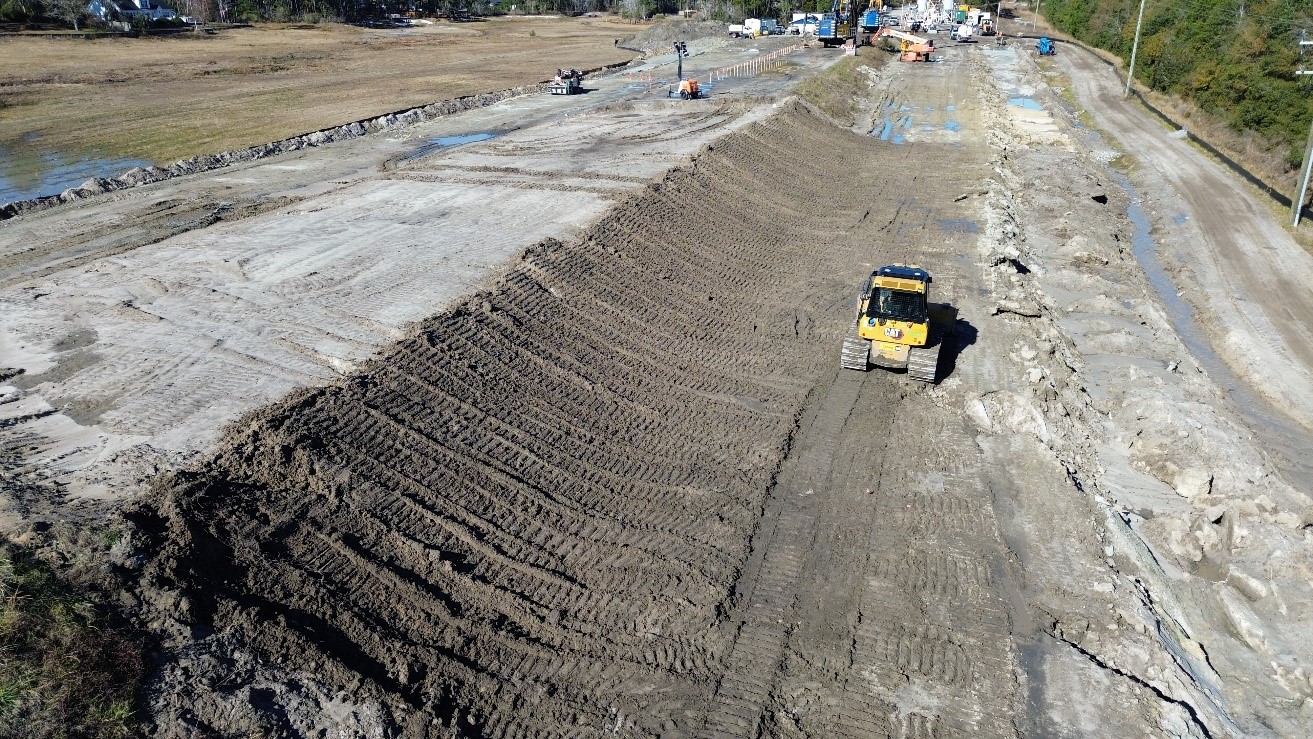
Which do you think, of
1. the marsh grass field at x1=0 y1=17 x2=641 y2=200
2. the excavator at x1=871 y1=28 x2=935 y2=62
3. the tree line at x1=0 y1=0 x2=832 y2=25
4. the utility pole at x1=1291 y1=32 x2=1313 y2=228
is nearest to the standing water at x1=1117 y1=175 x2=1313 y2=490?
the utility pole at x1=1291 y1=32 x2=1313 y2=228

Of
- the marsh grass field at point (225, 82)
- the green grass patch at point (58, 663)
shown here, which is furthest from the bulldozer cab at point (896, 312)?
the marsh grass field at point (225, 82)

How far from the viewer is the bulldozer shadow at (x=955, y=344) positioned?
17.4 m

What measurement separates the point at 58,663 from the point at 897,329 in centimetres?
1388

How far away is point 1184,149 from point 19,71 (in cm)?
6559

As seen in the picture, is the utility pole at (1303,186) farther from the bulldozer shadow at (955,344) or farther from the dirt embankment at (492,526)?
the dirt embankment at (492,526)

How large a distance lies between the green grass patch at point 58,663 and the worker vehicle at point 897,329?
1312 cm

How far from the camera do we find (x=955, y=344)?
18.4 meters

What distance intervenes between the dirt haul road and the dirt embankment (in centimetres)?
5

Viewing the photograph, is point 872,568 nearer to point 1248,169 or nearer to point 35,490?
point 35,490


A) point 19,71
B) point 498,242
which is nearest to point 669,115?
point 498,242

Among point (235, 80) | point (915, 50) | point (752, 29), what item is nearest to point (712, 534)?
point (235, 80)

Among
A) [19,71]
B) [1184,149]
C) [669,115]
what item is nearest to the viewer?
[1184,149]

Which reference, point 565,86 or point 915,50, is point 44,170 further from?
point 915,50

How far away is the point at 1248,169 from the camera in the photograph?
32781mm
